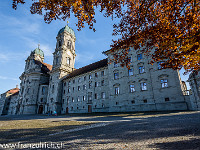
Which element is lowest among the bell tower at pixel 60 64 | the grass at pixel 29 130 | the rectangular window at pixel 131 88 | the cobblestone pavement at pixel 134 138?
the grass at pixel 29 130

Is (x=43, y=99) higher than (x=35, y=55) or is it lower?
lower

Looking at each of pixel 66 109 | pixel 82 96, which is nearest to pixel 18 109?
pixel 66 109

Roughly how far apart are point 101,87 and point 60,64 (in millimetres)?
21556

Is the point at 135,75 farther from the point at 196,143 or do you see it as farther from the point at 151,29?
the point at 196,143

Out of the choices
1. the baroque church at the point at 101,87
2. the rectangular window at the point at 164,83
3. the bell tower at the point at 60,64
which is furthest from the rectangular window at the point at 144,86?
the bell tower at the point at 60,64

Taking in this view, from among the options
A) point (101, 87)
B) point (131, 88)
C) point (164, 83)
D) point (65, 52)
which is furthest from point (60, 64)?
point (164, 83)

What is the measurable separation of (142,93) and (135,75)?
418 cm

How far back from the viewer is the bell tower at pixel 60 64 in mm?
40347

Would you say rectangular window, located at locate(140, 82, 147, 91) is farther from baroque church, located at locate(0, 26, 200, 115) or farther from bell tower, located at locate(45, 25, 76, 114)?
bell tower, located at locate(45, 25, 76, 114)

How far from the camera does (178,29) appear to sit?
25.1 ft

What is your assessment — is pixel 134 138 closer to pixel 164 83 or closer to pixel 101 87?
pixel 164 83

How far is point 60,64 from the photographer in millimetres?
43844

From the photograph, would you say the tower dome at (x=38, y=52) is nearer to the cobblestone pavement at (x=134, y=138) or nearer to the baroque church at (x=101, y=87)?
the baroque church at (x=101, y=87)

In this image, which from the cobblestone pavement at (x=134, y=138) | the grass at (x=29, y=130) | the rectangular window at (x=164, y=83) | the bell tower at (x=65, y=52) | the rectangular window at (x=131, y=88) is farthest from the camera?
the bell tower at (x=65, y=52)
